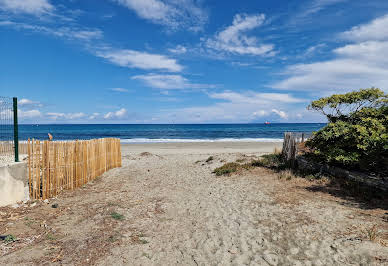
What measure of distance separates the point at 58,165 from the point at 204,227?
4.51m

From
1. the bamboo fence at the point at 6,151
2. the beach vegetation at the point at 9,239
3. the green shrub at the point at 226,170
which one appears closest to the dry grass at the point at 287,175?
the green shrub at the point at 226,170

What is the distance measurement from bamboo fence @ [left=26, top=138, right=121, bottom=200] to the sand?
0.39 meters

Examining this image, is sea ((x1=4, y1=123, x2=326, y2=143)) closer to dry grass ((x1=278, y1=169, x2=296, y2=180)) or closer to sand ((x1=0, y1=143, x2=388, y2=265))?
sand ((x1=0, y1=143, x2=388, y2=265))

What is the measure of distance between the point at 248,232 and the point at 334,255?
1436 millimetres

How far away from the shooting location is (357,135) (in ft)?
25.1

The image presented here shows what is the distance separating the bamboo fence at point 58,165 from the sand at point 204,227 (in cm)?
39

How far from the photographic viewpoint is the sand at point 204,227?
3893 millimetres

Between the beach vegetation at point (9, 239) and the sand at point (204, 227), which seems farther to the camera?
the beach vegetation at point (9, 239)

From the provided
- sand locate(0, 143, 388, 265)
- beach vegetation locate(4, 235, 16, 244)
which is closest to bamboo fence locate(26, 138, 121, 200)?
sand locate(0, 143, 388, 265)

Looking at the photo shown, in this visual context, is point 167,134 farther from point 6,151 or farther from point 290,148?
point 6,151

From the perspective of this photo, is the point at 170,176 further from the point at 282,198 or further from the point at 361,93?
the point at 361,93

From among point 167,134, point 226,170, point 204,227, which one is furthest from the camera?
point 167,134

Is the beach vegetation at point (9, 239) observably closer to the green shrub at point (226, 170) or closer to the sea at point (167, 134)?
the sea at point (167, 134)

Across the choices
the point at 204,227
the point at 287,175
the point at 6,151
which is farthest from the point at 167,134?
the point at 204,227
